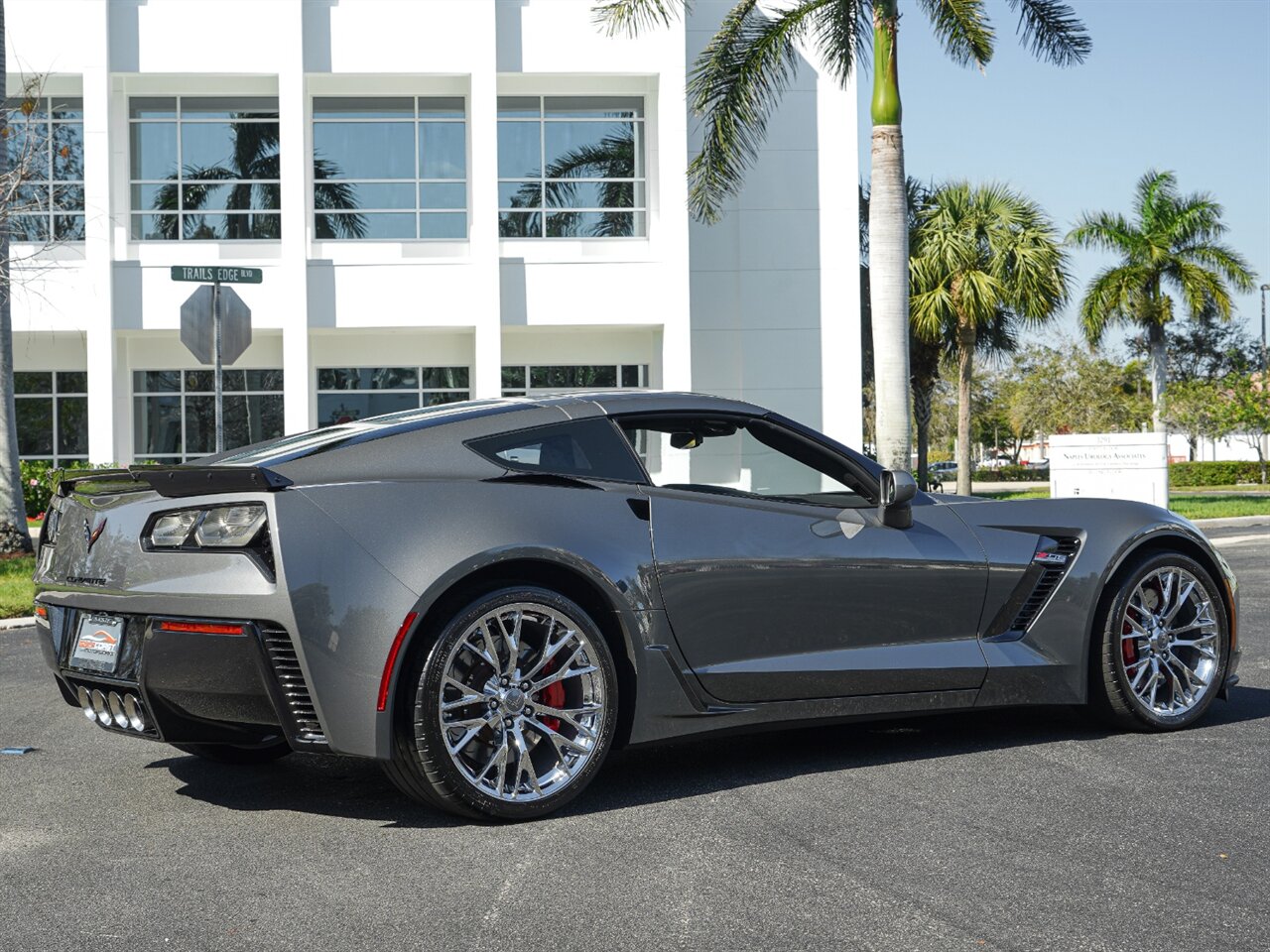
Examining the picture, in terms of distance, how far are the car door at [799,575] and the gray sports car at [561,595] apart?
1 centimetres

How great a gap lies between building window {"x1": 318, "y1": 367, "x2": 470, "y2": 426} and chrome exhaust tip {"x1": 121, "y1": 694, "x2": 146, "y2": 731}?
22934 mm

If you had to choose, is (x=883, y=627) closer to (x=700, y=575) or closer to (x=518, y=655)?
(x=700, y=575)

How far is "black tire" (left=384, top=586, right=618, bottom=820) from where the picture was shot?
4.47 m

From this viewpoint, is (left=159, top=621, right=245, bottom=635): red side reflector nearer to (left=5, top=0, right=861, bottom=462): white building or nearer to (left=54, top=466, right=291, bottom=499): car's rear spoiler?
(left=54, top=466, right=291, bottom=499): car's rear spoiler

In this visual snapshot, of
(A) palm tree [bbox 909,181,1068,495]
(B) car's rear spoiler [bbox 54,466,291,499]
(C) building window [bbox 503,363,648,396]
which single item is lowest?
(B) car's rear spoiler [bbox 54,466,291,499]

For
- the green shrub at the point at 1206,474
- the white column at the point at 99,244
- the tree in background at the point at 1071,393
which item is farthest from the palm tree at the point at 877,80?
the tree in background at the point at 1071,393

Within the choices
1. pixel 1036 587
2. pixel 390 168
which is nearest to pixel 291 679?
pixel 1036 587

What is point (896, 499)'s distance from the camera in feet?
17.8

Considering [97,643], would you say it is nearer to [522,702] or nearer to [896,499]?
[522,702]

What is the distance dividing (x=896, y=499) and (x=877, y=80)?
13399 millimetres

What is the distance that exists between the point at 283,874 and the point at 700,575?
5.56ft

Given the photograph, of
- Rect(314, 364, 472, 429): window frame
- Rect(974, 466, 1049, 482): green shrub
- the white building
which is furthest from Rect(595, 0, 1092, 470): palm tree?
Rect(974, 466, 1049, 482): green shrub

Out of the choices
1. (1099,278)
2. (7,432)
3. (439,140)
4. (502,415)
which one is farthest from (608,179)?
(502,415)

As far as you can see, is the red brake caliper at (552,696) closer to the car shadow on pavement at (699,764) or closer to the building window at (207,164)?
the car shadow on pavement at (699,764)
